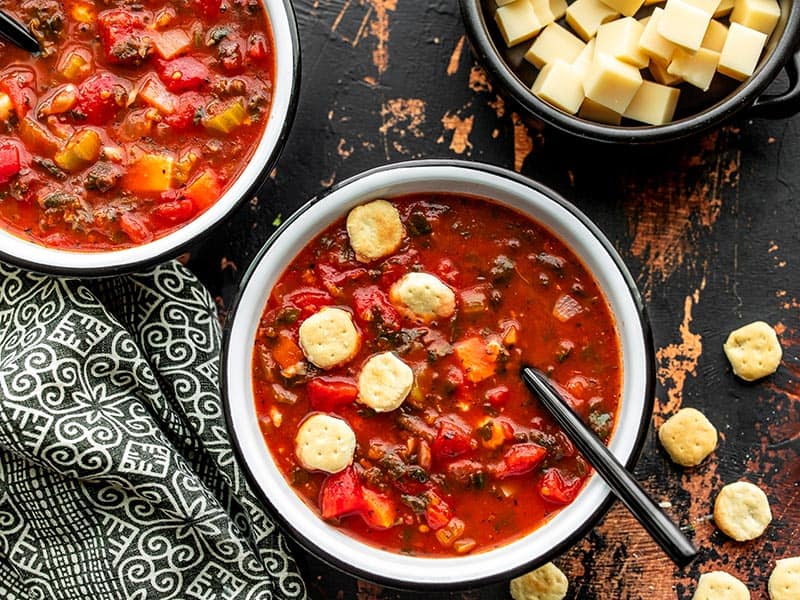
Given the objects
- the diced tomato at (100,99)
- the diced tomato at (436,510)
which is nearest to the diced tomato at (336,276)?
the diced tomato at (436,510)

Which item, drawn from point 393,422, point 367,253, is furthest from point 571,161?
point 393,422

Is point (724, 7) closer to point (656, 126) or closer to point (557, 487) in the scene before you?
point (656, 126)

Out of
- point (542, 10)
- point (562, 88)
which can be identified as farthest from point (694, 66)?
point (542, 10)

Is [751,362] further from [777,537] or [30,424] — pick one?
[30,424]

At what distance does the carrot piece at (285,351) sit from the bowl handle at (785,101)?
1854mm

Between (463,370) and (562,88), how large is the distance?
111 centimetres

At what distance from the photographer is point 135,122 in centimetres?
318

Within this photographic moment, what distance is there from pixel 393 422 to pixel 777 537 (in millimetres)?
1730

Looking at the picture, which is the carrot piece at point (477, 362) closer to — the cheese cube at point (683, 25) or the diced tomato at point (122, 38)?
the cheese cube at point (683, 25)

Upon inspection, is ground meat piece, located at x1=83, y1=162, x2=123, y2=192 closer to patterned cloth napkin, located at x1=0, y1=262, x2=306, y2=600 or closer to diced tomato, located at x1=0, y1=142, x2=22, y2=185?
diced tomato, located at x1=0, y1=142, x2=22, y2=185

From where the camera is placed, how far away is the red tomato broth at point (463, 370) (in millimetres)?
3119

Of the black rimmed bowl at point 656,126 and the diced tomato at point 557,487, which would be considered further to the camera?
the black rimmed bowl at point 656,126

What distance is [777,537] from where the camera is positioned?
12.2 ft

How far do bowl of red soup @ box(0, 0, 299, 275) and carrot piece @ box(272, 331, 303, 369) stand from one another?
0.46m
